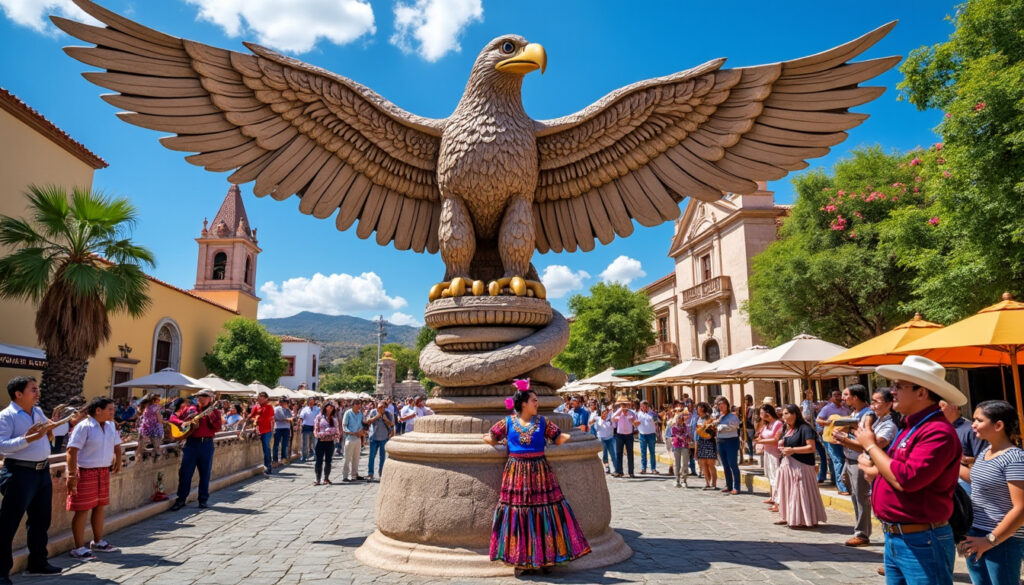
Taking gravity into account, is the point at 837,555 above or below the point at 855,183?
below

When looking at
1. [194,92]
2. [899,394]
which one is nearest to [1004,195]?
[899,394]

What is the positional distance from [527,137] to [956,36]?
11363mm

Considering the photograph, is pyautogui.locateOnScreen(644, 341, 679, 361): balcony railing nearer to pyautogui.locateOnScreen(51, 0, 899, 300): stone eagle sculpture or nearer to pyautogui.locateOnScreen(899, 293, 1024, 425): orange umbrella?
pyautogui.locateOnScreen(899, 293, 1024, 425): orange umbrella

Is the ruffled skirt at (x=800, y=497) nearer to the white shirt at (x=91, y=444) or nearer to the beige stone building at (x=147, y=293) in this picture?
the white shirt at (x=91, y=444)

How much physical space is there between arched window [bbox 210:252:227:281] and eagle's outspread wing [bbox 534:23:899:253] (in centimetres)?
3879

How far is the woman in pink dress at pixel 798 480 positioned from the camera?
276 inches

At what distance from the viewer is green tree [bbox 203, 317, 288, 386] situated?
3291 centimetres

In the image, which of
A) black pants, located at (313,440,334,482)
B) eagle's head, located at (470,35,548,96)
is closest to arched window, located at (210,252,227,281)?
black pants, located at (313,440,334,482)

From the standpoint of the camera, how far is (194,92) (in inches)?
201

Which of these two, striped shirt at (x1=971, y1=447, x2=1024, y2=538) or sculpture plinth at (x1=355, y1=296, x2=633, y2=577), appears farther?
sculpture plinth at (x1=355, y1=296, x2=633, y2=577)

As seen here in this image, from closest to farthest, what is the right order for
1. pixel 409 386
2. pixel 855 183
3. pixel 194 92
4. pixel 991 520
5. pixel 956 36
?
pixel 991 520, pixel 194 92, pixel 956 36, pixel 855 183, pixel 409 386

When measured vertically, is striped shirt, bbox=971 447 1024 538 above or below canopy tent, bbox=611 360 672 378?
below

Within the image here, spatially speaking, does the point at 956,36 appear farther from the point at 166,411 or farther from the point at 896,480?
the point at 166,411

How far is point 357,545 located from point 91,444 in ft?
9.46
